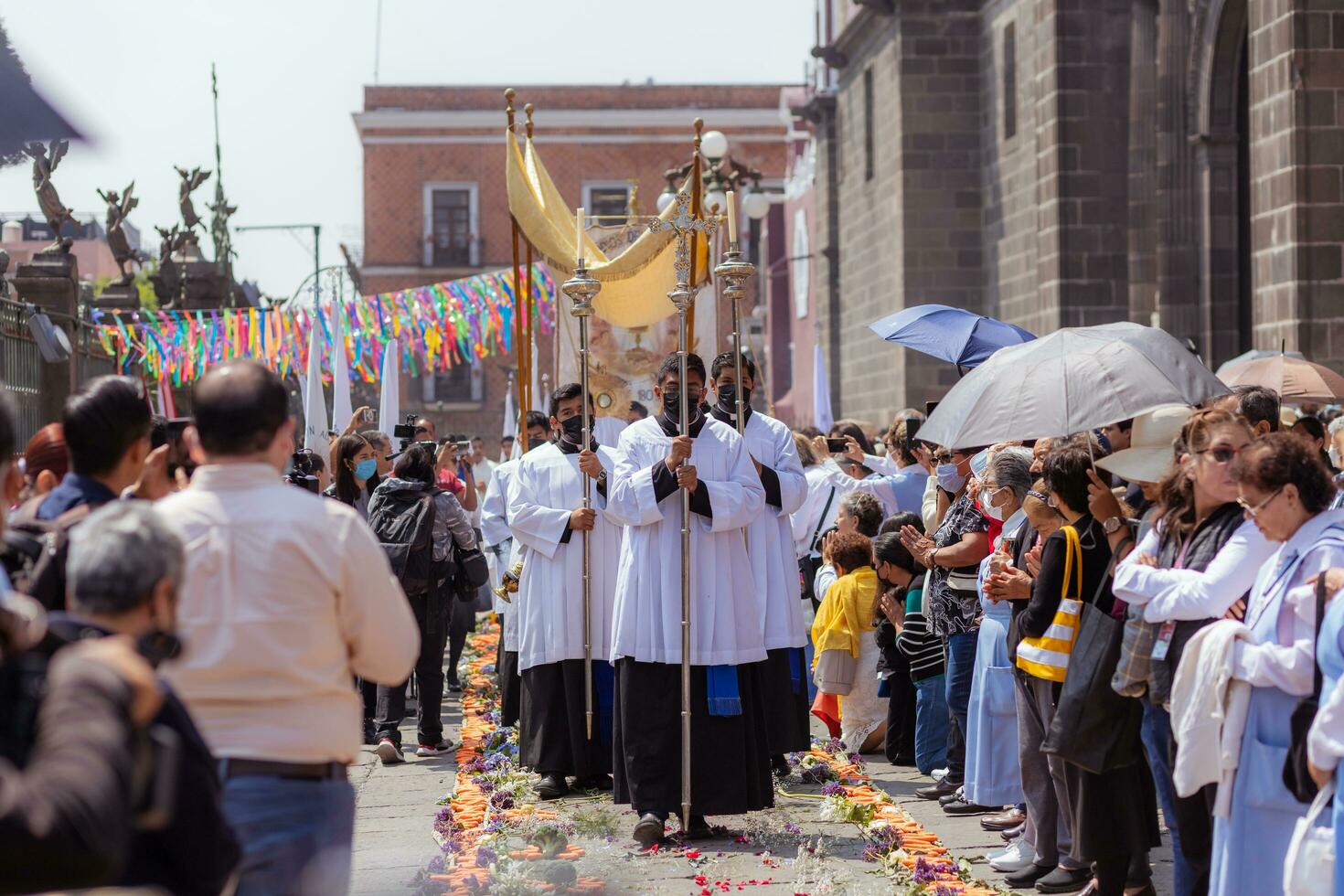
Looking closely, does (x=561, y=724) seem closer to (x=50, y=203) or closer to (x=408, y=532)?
(x=408, y=532)

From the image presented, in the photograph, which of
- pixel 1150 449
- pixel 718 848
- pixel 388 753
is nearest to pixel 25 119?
pixel 718 848

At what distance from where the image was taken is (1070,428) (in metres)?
6.99

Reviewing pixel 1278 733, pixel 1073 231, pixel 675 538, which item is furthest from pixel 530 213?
pixel 1073 231

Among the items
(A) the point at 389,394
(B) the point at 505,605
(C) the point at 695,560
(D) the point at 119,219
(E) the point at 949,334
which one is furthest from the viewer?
(D) the point at 119,219

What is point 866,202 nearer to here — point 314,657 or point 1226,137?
point 1226,137

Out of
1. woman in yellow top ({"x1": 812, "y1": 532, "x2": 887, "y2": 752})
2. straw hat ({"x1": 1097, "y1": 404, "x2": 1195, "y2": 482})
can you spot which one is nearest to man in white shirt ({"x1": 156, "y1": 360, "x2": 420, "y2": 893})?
straw hat ({"x1": 1097, "y1": 404, "x2": 1195, "y2": 482})

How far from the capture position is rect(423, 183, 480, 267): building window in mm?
50500

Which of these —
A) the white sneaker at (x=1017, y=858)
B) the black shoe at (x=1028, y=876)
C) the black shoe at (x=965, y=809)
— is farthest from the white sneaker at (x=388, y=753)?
the black shoe at (x=1028, y=876)

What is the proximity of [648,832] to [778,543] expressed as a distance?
150cm

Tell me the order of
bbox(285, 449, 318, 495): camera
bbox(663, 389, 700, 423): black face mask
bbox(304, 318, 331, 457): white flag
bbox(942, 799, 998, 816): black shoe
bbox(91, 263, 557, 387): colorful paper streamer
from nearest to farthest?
bbox(663, 389, 700, 423): black face mask
bbox(942, 799, 998, 816): black shoe
bbox(285, 449, 318, 495): camera
bbox(304, 318, 331, 457): white flag
bbox(91, 263, 557, 387): colorful paper streamer

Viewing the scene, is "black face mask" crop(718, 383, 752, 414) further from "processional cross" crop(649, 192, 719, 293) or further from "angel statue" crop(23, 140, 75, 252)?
"angel statue" crop(23, 140, 75, 252)

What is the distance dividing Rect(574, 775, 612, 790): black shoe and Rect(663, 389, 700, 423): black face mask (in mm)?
2133

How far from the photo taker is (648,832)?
7.34 meters

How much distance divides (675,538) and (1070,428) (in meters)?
1.79
